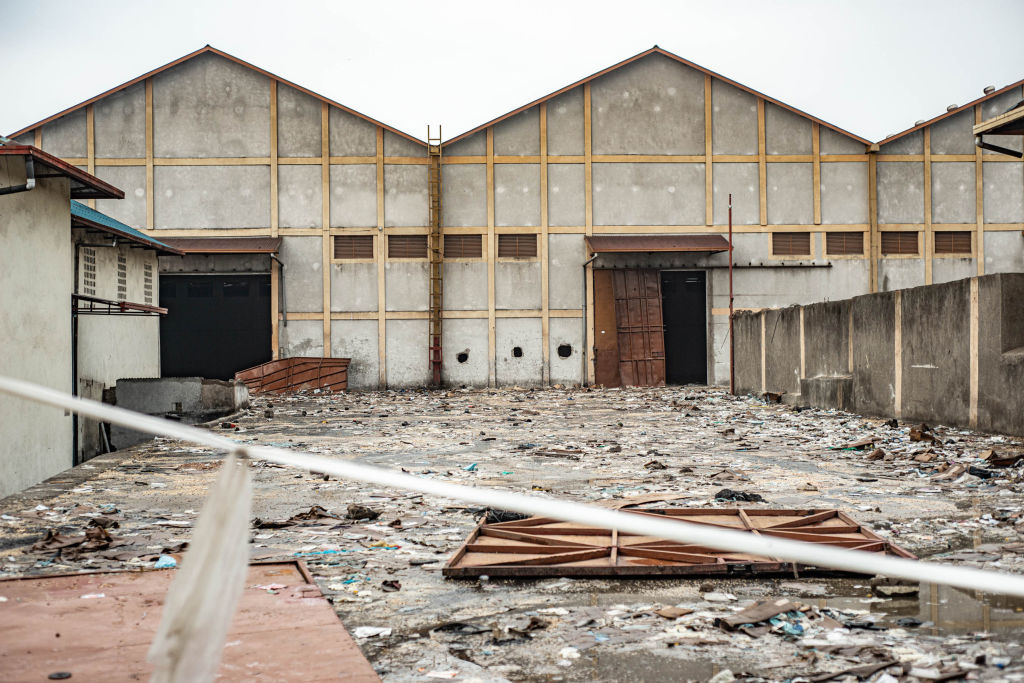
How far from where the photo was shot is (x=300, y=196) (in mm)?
21016

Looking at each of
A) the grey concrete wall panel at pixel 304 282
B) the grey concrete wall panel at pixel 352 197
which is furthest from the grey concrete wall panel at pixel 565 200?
the grey concrete wall panel at pixel 304 282

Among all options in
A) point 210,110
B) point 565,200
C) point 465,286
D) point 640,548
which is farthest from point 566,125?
point 640,548

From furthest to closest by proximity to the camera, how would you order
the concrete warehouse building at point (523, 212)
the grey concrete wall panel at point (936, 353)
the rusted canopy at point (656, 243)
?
the concrete warehouse building at point (523, 212) < the rusted canopy at point (656, 243) < the grey concrete wall panel at point (936, 353)

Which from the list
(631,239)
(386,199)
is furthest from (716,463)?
(386,199)

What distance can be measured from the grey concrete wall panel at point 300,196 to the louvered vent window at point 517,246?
4.29 m

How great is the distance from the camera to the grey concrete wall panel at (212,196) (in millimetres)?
20734

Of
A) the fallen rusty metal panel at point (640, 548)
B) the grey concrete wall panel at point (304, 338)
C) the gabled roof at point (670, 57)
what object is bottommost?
the fallen rusty metal panel at point (640, 548)

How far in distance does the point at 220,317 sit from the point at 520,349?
23.5ft

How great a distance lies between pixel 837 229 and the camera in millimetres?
21094

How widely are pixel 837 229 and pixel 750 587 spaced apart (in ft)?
60.5

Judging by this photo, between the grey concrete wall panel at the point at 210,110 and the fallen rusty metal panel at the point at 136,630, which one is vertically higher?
the grey concrete wall panel at the point at 210,110

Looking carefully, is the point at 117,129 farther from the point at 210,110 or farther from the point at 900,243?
the point at 900,243

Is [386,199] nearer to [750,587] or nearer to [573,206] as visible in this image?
[573,206]

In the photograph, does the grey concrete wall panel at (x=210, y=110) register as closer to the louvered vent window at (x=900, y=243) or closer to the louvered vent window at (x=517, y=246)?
the louvered vent window at (x=517, y=246)
